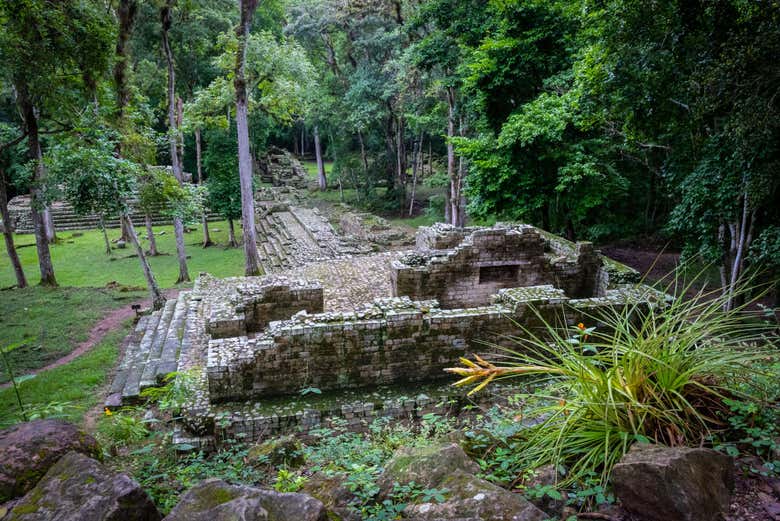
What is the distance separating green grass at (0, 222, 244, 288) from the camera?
1791 centimetres

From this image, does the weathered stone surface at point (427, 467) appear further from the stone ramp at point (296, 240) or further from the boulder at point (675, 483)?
the stone ramp at point (296, 240)

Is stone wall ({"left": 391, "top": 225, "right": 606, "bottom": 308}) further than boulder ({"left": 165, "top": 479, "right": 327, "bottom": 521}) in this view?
Yes

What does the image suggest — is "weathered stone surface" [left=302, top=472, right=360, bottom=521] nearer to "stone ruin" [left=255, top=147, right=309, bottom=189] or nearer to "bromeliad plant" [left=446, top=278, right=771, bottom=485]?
"bromeliad plant" [left=446, top=278, right=771, bottom=485]

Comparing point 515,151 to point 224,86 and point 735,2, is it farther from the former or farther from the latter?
point 224,86

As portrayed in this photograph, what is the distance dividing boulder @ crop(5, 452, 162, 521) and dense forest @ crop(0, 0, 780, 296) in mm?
8030

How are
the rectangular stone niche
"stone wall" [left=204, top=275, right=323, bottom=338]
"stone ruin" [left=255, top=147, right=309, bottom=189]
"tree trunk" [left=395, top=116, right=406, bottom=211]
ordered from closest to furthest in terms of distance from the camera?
"stone wall" [left=204, top=275, right=323, bottom=338] < the rectangular stone niche < "tree trunk" [left=395, top=116, right=406, bottom=211] < "stone ruin" [left=255, top=147, right=309, bottom=189]

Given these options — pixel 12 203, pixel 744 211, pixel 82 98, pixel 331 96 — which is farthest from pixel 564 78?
pixel 12 203

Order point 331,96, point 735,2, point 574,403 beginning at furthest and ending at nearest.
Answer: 1. point 331,96
2. point 735,2
3. point 574,403

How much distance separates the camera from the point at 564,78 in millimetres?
12875

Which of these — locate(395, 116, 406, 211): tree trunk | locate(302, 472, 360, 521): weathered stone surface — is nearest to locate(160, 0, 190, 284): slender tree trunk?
locate(302, 472, 360, 521): weathered stone surface

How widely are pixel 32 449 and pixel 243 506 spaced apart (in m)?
1.72

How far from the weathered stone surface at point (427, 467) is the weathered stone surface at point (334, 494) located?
0.78ft

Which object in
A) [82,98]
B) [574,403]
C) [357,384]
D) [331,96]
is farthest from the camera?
[331,96]

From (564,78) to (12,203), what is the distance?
107 ft
